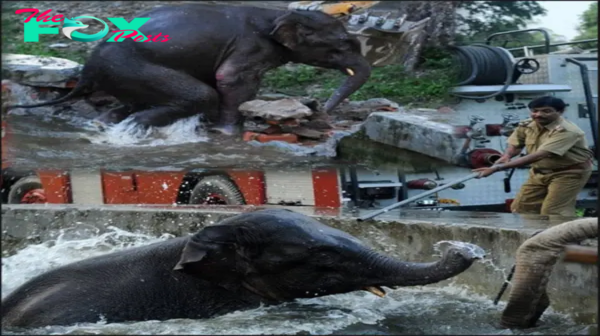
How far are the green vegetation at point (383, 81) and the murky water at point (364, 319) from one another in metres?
0.93

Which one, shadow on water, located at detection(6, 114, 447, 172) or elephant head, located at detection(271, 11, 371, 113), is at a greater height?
elephant head, located at detection(271, 11, 371, 113)

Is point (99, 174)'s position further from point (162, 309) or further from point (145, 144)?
point (162, 309)

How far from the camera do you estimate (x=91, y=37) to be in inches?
180

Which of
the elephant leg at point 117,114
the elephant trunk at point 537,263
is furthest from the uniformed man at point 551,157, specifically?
the elephant leg at point 117,114

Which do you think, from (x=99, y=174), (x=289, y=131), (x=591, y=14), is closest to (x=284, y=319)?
(x=289, y=131)

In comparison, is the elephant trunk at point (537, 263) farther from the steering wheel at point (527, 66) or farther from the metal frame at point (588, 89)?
the metal frame at point (588, 89)

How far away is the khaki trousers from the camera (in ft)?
20.3

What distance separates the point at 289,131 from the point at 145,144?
0.72 meters

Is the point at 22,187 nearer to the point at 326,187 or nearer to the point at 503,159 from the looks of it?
the point at 326,187

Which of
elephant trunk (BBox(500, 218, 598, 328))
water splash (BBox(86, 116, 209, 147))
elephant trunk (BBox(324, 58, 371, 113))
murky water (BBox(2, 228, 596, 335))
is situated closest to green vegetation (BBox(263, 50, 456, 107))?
elephant trunk (BBox(324, 58, 371, 113))

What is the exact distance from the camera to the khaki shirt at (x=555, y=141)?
6020 mm

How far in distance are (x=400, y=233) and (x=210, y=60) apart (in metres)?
1.26

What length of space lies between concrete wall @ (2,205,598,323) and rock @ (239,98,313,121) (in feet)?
1.97

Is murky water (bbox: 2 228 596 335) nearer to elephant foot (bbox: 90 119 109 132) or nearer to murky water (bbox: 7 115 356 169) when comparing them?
Answer: murky water (bbox: 7 115 356 169)
